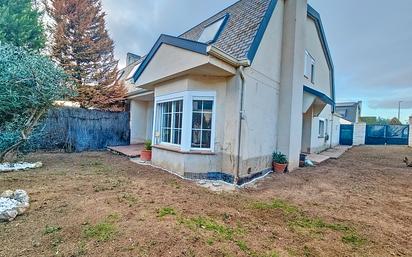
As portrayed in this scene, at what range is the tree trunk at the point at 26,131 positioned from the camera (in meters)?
8.01

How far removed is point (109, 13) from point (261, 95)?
1531cm

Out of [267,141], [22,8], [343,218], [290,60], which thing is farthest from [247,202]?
[22,8]

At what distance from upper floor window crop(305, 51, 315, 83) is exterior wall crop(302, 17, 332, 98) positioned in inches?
10.8

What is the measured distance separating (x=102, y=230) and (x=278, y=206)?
371 centimetres

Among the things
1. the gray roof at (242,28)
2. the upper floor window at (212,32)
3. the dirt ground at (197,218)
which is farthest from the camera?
the upper floor window at (212,32)

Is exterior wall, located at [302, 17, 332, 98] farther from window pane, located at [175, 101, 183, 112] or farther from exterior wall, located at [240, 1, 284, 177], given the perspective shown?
window pane, located at [175, 101, 183, 112]

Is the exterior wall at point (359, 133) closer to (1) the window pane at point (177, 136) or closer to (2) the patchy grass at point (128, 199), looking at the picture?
(1) the window pane at point (177, 136)

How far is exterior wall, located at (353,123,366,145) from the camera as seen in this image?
989 inches

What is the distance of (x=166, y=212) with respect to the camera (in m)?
4.32

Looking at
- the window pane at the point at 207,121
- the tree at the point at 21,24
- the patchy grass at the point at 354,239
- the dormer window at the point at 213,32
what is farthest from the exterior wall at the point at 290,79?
the tree at the point at 21,24

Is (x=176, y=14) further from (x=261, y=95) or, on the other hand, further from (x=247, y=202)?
(x=247, y=202)

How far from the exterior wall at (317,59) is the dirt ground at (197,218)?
8.26 m

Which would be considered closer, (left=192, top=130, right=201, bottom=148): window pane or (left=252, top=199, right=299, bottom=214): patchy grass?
(left=252, top=199, right=299, bottom=214): patchy grass

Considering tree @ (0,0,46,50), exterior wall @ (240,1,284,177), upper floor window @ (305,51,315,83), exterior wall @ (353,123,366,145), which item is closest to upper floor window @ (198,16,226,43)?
exterior wall @ (240,1,284,177)
